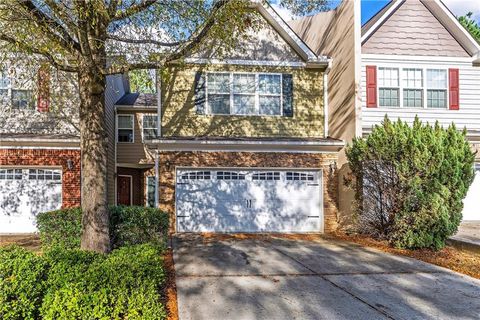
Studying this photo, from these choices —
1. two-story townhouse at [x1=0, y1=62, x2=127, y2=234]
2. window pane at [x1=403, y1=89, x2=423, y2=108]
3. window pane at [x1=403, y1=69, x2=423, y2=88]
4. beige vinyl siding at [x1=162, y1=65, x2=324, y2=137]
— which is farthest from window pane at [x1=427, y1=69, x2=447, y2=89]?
two-story townhouse at [x1=0, y1=62, x2=127, y2=234]

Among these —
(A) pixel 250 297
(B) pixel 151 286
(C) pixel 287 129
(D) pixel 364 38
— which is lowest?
(A) pixel 250 297

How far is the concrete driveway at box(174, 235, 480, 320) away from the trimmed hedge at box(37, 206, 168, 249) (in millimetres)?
1010

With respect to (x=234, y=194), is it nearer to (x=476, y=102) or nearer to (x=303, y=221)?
(x=303, y=221)

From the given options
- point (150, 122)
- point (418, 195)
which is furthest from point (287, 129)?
point (150, 122)

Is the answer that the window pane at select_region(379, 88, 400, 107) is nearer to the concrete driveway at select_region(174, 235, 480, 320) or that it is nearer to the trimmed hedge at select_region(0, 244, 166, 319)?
the concrete driveway at select_region(174, 235, 480, 320)

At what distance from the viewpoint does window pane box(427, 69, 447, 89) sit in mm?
13328

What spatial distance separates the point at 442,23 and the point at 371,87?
3.90m

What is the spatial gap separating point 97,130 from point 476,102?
13662 mm

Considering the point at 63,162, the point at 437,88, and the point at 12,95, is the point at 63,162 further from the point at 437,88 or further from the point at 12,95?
the point at 437,88

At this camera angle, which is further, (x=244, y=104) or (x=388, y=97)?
(x=388, y=97)

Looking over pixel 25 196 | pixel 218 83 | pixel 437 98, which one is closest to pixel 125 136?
pixel 25 196

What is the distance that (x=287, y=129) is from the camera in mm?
12844

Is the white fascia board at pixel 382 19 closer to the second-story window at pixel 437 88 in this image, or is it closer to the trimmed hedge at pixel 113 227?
the second-story window at pixel 437 88

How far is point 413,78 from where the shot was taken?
13.2m
